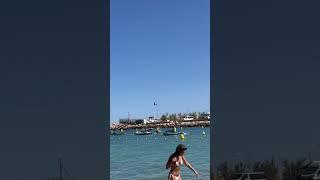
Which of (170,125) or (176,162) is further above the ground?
(176,162)

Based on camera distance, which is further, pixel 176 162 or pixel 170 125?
pixel 170 125

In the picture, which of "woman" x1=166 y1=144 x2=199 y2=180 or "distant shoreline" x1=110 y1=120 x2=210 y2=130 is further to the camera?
"distant shoreline" x1=110 y1=120 x2=210 y2=130

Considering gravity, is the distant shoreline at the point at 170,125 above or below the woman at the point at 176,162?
below

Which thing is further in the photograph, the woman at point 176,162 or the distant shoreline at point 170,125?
the distant shoreline at point 170,125

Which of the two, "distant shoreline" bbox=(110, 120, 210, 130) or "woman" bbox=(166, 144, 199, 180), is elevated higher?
"woman" bbox=(166, 144, 199, 180)
